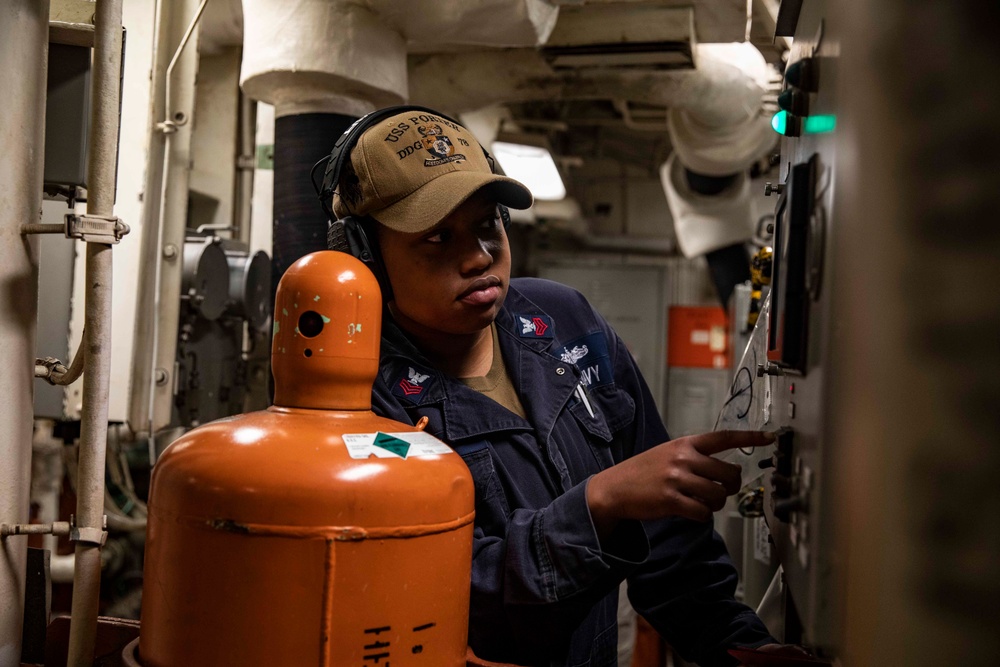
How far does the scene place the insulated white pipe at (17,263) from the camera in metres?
1.07

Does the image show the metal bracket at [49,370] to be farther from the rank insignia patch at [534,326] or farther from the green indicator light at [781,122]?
the green indicator light at [781,122]

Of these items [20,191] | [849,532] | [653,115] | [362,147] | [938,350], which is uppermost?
[653,115]

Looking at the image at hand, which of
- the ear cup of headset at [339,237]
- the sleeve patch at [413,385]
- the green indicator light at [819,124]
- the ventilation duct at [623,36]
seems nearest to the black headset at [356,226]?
the ear cup of headset at [339,237]

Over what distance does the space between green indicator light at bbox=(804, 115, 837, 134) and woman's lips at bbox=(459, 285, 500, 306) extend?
494mm

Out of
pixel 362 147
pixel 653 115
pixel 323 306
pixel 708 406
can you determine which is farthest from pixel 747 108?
pixel 708 406

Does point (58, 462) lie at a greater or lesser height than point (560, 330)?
lesser

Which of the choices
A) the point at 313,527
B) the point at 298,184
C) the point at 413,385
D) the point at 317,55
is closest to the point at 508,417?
the point at 413,385

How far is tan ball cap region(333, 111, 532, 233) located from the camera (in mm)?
1146

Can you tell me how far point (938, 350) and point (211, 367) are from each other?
2.44 metres

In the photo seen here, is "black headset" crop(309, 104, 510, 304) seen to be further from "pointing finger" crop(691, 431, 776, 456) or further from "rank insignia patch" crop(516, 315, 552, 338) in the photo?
"pointing finger" crop(691, 431, 776, 456)

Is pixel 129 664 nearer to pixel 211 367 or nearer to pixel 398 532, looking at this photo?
pixel 398 532

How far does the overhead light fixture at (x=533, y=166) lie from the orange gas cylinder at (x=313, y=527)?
2936mm

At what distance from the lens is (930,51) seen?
0.52m

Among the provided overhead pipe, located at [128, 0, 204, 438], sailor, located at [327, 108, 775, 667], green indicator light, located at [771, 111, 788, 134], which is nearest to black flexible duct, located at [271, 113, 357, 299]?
overhead pipe, located at [128, 0, 204, 438]
